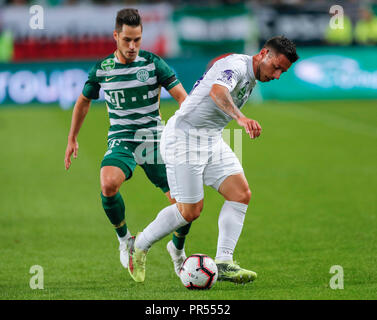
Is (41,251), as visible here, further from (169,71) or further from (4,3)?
(4,3)

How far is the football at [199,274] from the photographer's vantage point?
5.88m

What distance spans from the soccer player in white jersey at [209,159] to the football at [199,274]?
0.49ft

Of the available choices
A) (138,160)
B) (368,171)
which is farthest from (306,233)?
(368,171)

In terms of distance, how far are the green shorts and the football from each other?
1.20 meters

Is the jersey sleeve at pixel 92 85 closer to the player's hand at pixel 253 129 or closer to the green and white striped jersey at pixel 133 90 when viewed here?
the green and white striped jersey at pixel 133 90

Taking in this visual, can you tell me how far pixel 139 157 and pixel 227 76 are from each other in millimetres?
1546

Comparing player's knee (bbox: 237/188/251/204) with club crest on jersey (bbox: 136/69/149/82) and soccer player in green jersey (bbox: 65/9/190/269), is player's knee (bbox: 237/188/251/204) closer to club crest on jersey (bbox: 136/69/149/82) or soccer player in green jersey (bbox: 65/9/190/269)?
soccer player in green jersey (bbox: 65/9/190/269)

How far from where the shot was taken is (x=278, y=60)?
5770 mm

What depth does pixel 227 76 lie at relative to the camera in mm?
5746

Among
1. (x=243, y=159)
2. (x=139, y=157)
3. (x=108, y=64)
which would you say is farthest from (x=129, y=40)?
(x=243, y=159)

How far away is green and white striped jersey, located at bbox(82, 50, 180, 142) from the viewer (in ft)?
22.3

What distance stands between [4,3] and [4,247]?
16.9 m

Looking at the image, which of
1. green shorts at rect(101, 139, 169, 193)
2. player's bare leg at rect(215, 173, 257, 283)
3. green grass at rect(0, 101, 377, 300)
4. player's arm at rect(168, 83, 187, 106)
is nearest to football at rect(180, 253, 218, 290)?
green grass at rect(0, 101, 377, 300)

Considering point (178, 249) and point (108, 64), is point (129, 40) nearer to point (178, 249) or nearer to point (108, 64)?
point (108, 64)
